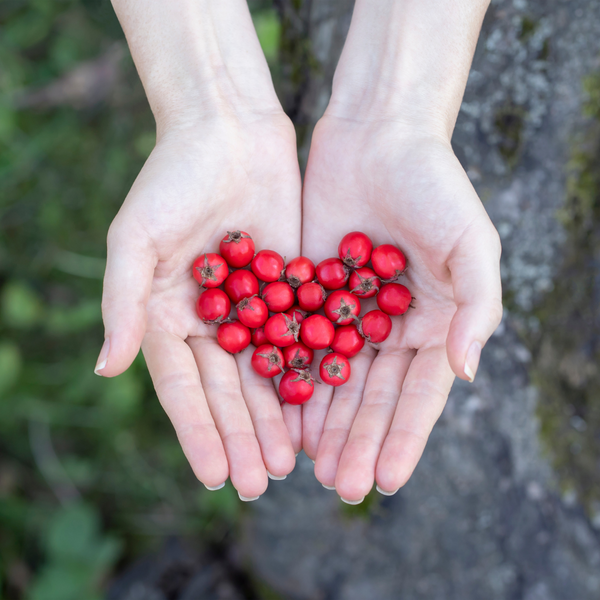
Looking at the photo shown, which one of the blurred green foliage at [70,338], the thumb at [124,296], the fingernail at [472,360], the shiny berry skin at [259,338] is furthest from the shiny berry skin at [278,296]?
the blurred green foliage at [70,338]

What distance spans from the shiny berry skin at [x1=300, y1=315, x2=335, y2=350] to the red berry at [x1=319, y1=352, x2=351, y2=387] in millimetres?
243

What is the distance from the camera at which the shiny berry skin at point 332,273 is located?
428 cm

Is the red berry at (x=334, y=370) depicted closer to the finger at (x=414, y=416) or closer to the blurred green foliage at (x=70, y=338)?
the finger at (x=414, y=416)

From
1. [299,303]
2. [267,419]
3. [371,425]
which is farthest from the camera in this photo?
[299,303]

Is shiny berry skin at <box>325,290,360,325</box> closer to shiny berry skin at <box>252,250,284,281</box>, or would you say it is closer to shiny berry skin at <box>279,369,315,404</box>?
shiny berry skin at <box>252,250,284,281</box>

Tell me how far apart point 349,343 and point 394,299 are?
17.8 inches

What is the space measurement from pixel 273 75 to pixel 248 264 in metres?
2.56

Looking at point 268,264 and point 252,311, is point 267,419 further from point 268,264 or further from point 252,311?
point 268,264

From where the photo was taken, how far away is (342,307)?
416cm

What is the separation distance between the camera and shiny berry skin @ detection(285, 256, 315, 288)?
14.2 feet

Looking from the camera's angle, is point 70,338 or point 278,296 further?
point 70,338

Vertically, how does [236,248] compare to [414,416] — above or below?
above

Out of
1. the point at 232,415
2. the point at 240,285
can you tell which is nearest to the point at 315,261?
the point at 240,285

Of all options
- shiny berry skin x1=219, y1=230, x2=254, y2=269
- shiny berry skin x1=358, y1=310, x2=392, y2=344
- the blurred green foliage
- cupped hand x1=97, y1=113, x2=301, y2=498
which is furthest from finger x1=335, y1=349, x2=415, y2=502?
the blurred green foliage
